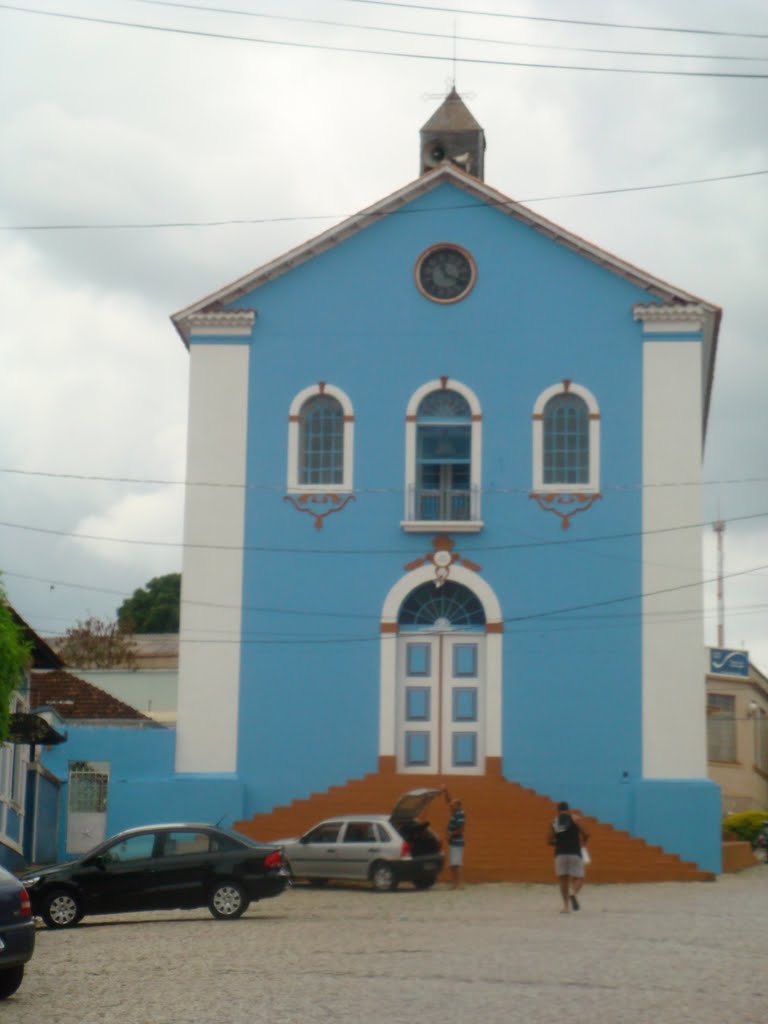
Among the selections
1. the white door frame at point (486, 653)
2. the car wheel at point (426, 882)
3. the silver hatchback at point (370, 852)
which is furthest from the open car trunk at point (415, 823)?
the white door frame at point (486, 653)

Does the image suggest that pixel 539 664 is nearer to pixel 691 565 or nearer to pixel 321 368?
pixel 691 565

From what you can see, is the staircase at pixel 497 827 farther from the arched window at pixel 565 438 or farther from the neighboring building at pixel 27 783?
the arched window at pixel 565 438

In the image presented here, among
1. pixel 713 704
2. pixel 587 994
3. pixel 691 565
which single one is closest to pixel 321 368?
pixel 691 565

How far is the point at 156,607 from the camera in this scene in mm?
77250

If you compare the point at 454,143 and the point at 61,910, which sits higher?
the point at 454,143

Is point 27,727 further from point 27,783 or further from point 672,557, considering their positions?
point 672,557

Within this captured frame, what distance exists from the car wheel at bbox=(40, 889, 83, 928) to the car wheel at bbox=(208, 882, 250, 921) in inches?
66.1

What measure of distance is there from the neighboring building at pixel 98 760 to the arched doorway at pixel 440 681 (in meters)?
4.43

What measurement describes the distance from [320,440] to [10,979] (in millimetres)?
19655

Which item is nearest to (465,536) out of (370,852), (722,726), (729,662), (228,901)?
(370,852)

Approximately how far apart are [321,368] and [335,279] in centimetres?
180

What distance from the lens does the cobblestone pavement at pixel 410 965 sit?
43.2 feet

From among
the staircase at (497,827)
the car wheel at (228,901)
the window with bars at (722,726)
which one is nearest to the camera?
the car wheel at (228,901)

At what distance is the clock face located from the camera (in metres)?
33.4
